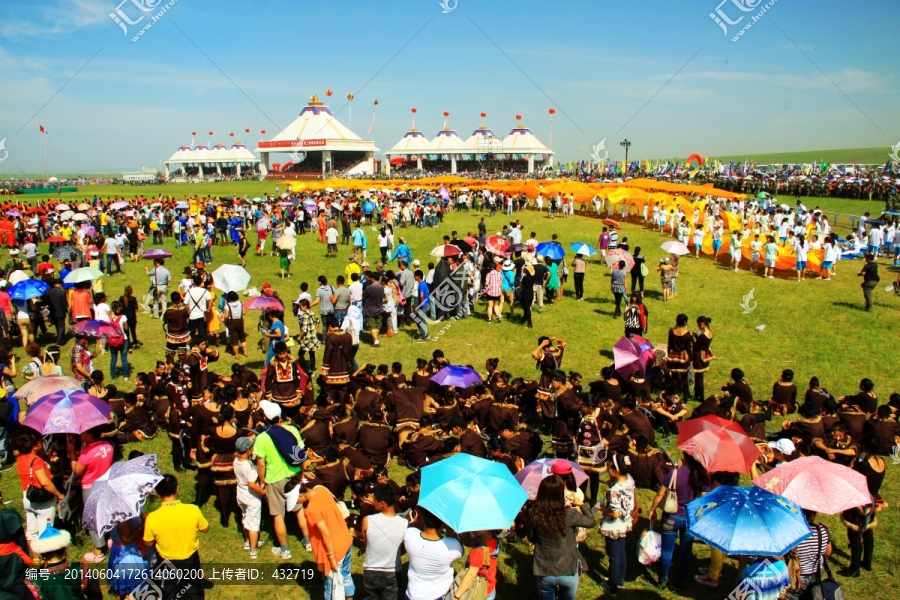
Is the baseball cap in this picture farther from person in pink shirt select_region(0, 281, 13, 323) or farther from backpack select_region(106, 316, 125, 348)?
person in pink shirt select_region(0, 281, 13, 323)

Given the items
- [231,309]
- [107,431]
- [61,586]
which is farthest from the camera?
[231,309]

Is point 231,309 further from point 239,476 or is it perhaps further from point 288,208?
point 288,208

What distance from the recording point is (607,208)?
107 ft

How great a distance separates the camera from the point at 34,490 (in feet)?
15.9

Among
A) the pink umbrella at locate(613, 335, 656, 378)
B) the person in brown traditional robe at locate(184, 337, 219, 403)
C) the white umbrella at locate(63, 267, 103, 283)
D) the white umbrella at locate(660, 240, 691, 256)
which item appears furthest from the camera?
the white umbrella at locate(660, 240, 691, 256)

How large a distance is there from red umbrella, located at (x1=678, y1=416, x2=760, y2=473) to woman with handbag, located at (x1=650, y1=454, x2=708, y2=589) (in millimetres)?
94

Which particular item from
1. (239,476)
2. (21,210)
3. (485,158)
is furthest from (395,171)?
(239,476)

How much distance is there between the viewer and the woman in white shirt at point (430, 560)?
3840 mm

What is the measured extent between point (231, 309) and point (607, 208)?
2600 centimetres

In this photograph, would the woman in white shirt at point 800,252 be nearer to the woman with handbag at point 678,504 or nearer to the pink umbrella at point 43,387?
the woman with handbag at point 678,504

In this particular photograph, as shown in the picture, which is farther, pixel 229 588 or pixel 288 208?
pixel 288 208

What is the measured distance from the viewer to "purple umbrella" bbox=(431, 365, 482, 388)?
745 centimetres

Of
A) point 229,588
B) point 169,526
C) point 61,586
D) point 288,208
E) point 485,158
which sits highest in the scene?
point 485,158

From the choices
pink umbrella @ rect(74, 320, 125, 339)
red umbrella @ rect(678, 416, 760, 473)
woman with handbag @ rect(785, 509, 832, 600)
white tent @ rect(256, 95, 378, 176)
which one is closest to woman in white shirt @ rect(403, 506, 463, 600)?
red umbrella @ rect(678, 416, 760, 473)
